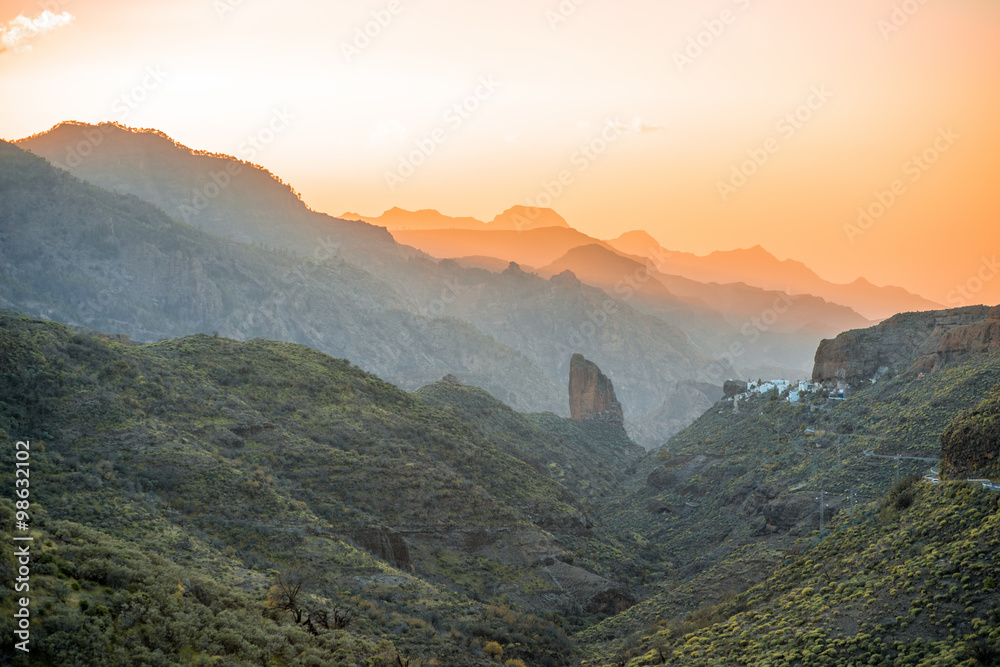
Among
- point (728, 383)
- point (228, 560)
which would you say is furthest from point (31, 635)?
point (728, 383)

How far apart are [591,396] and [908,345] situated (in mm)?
70081

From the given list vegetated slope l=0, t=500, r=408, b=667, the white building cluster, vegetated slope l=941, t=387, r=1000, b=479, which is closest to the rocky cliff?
the white building cluster

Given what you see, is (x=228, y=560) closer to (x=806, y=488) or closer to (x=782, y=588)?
(x=782, y=588)

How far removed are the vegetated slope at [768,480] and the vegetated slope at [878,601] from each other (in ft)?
20.5

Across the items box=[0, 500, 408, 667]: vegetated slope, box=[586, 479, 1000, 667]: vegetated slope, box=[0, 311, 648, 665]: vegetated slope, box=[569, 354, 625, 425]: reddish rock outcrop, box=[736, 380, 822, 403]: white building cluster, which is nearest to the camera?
box=[0, 500, 408, 667]: vegetated slope

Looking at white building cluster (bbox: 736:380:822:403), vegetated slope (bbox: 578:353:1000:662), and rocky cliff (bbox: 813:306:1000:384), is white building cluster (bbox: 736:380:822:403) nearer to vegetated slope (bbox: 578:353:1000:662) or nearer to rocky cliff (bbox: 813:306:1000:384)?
vegetated slope (bbox: 578:353:1000:662)

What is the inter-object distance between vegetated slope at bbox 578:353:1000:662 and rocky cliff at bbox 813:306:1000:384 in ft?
11.3

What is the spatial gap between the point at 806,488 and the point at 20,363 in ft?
186

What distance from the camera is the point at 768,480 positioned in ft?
228

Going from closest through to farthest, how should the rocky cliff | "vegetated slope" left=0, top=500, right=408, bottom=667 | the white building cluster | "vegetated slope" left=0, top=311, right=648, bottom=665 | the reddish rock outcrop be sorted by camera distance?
"vegetated slope" left=0, top=500, right=408, bottom=667 → "vegetated slope" left=0, top=311, right=648, bottom=665 → the rocky cliff → the white building cluster → the reddish rock outcrop

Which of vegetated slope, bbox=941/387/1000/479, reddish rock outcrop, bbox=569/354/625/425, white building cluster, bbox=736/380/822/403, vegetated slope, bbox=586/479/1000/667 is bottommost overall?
vegetated slope, bbox=586/479/1000/667

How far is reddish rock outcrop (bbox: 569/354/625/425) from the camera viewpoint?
146m

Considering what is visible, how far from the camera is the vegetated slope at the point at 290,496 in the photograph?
125ft

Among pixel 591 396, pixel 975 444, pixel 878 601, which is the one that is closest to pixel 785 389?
pixel 591 396
